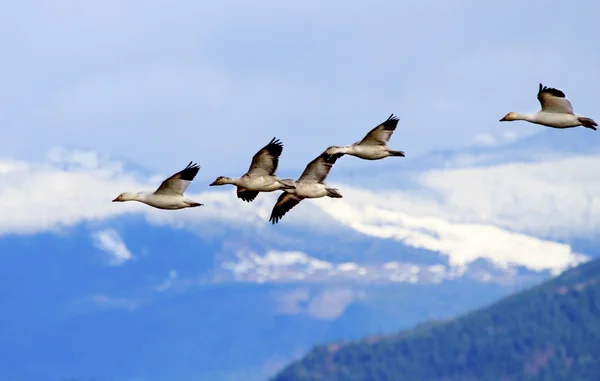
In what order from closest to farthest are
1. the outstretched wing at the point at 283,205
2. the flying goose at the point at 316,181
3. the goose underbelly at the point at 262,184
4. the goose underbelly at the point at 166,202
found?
the goose underbelly at the point at 166,202, the goose underbelly at the point at 262,184, the flying goose at the point at 316,181, the outstretched wing at the point at 283,205

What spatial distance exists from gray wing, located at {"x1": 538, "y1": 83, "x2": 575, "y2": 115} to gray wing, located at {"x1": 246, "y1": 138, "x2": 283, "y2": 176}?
9609 mm

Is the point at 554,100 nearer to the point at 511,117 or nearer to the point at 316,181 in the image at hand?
the point at 511,117

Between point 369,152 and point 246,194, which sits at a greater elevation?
point 369,152

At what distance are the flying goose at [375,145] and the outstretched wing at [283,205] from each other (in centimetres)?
463

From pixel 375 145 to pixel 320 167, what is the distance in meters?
2.37

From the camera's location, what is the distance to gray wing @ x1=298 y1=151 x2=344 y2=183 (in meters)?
64.3

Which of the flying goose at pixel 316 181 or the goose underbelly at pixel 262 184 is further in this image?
the flying goose at pixel 316 181

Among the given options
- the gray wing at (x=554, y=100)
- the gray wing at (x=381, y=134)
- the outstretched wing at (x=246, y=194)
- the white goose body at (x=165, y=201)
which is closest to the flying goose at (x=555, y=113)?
the gray wing at (x=554, y=100)

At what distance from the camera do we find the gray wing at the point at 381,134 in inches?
2493

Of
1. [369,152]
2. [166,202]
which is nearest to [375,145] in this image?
[369,152]

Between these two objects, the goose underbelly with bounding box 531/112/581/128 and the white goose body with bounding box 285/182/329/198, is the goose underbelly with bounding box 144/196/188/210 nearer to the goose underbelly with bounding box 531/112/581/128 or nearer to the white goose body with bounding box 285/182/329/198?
the white goose body with bounding box 285/182/329/198

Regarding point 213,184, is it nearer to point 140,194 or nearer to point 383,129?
point 140,194

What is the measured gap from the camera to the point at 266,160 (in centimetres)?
6034

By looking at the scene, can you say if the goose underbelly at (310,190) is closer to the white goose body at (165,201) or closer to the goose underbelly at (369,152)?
the goose underbelly at (369,152)
